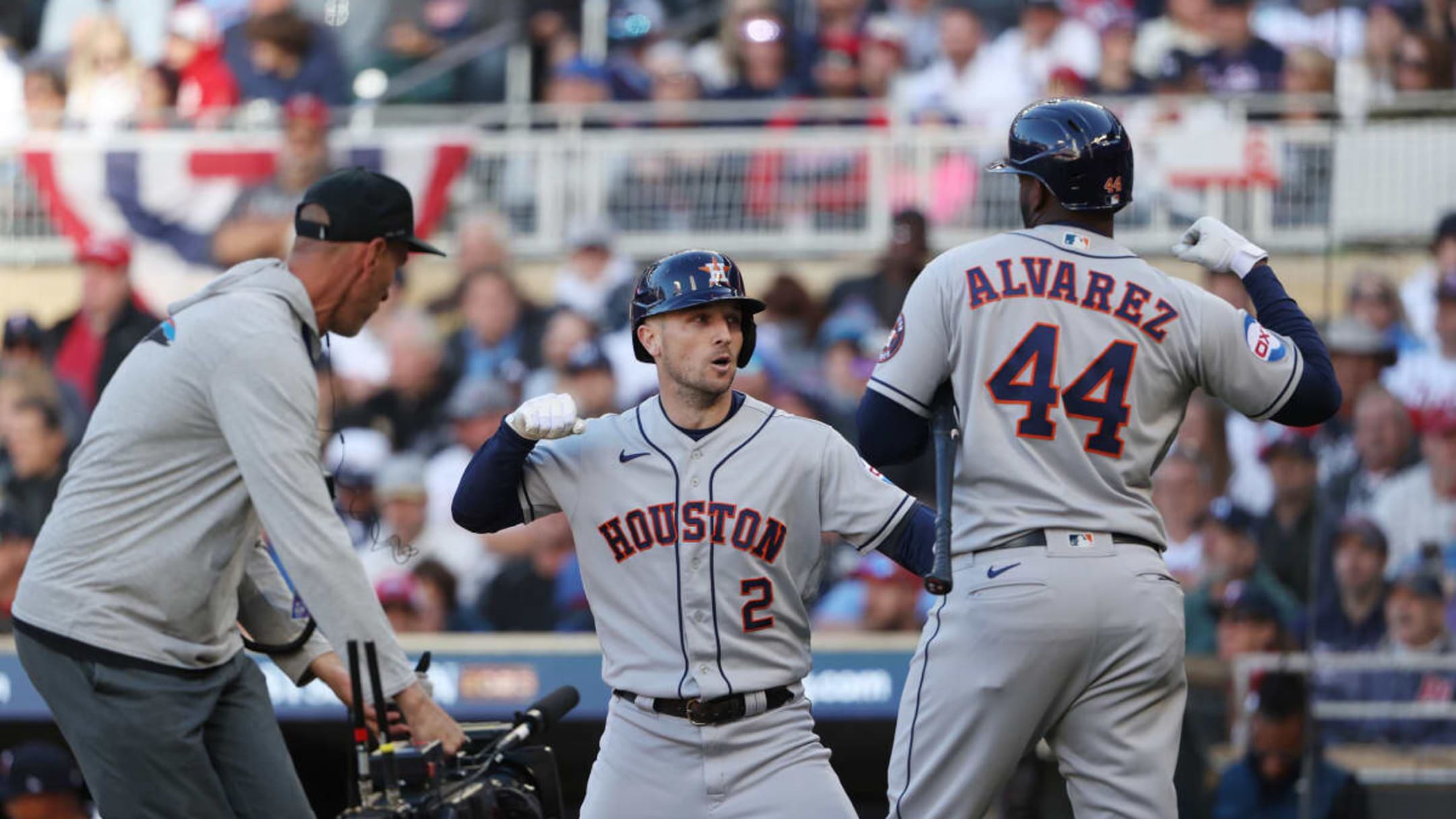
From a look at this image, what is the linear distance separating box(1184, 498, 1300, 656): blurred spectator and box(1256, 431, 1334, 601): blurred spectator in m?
0.04

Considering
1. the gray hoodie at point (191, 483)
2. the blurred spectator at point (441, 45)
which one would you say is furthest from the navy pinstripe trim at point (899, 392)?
the blurred spectator at point (441, 45)

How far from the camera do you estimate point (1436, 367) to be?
7746 mm

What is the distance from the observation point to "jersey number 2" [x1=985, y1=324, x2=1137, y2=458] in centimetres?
368

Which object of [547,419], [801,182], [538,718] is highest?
[801,182]

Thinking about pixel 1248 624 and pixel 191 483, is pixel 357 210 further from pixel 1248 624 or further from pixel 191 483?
pixel 1248 624

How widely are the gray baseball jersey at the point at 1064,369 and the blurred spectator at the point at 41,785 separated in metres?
3.64

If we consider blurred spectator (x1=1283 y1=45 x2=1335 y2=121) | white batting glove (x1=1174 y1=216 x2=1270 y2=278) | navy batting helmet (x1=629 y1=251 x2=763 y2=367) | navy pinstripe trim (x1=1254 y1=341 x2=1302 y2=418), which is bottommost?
navy pinstripe trim (x1=1254 y1=341 x2=1302 y2=418)

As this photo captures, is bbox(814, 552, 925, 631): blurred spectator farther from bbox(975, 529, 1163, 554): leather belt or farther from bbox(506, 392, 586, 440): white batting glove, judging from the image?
bbox(506, 392, 586, 440): white batting glove

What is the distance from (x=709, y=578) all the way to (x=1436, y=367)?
4.93m

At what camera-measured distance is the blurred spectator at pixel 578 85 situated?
9109 millimetres

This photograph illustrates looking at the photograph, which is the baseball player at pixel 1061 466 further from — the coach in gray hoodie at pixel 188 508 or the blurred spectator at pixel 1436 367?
the blurred spectator at pixel 1436 367

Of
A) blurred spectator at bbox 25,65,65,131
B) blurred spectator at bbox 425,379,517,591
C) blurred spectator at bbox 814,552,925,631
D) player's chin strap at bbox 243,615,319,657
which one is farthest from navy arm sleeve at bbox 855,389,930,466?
blurred spectator at bbox 25,65,65,131

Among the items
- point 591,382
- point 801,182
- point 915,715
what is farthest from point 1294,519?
point 915,715

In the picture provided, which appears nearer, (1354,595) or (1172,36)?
(1354,595)
